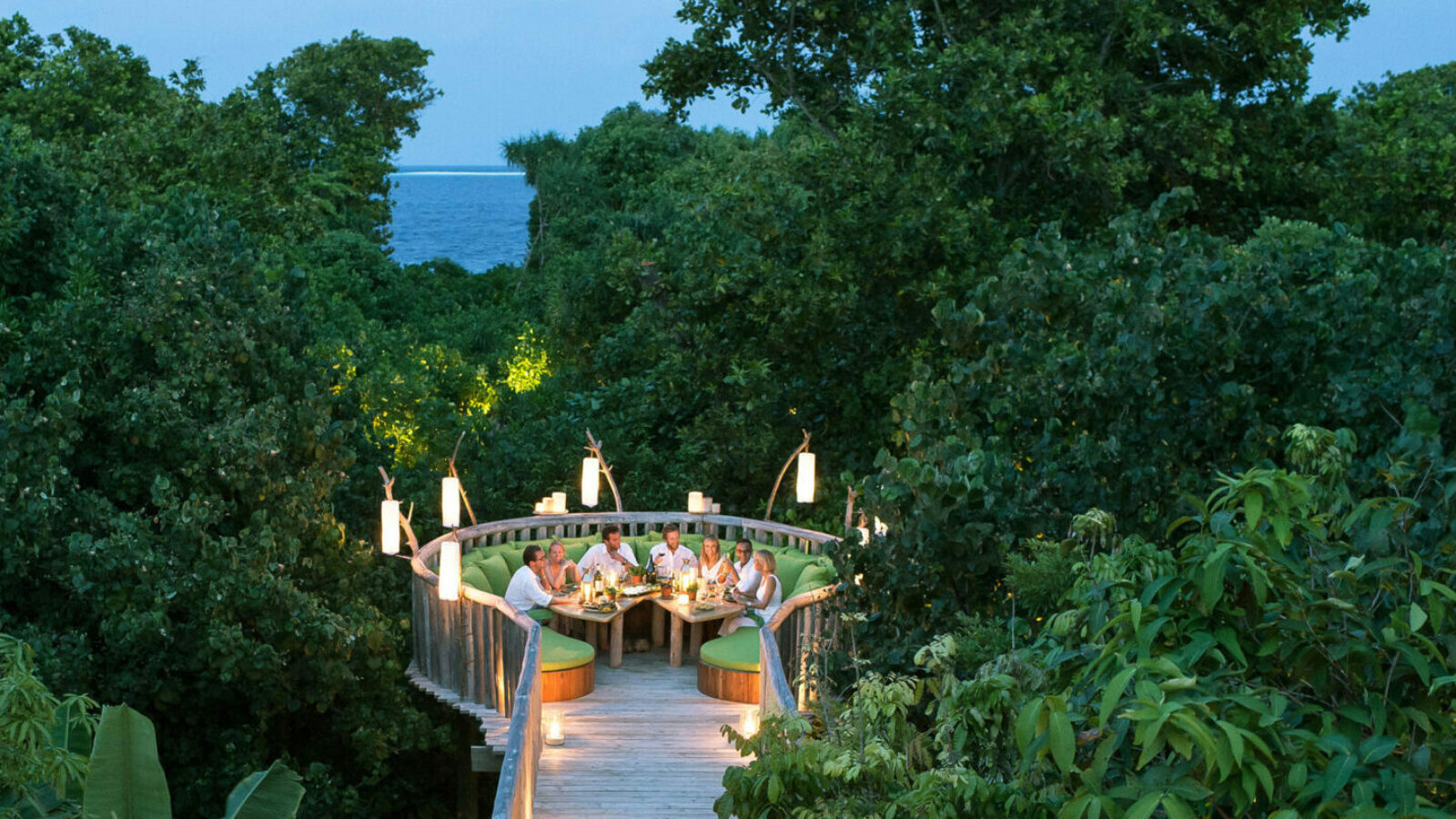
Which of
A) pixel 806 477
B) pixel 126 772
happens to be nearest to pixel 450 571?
pixel 806 477

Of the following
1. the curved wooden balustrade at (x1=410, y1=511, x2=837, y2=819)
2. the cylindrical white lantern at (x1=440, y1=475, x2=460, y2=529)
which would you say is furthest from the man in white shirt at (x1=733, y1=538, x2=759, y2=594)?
the cylindrical white lantern at (x1=440, y1=475, x2=460, y2=529)

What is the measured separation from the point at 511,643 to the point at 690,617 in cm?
204

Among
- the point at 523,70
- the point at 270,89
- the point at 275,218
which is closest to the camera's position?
the point at 275,218

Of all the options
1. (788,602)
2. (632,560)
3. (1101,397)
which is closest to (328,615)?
(632,560)

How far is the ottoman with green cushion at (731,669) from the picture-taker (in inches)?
479

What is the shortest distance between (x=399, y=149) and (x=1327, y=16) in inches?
1164

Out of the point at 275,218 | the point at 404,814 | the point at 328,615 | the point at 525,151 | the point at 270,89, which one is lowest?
the point at 404,814

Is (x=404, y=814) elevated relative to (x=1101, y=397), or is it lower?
lower

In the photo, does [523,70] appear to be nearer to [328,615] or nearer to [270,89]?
[270,89]

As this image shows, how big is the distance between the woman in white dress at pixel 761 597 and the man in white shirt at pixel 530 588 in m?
1.54

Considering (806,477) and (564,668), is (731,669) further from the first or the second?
(806,477)

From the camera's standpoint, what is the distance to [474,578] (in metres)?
13.5

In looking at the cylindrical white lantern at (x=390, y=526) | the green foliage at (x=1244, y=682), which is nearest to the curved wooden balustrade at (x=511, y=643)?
the cylindrical white lantern at (x=390, y=526)

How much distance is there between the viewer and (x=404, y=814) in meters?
18.5
